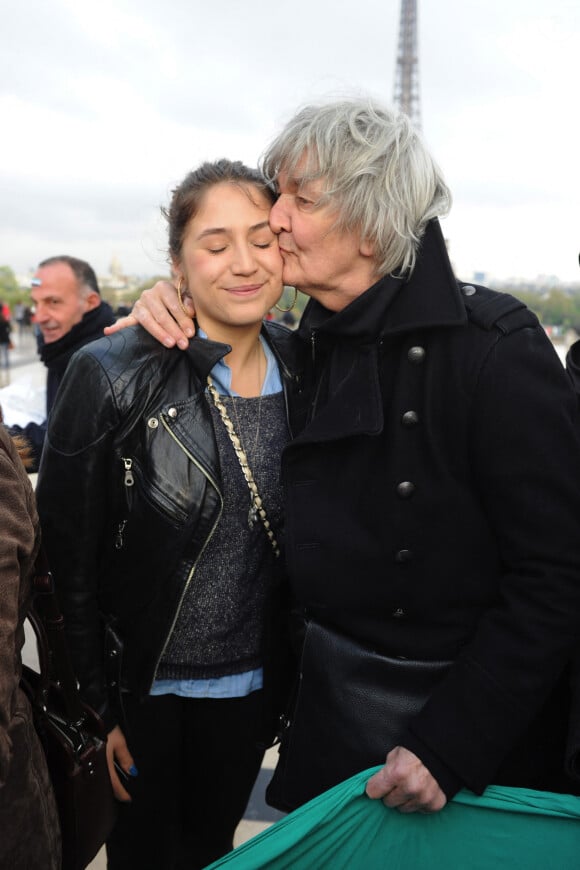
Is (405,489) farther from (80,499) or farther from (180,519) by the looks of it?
(80,499)

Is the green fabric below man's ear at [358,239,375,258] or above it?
below

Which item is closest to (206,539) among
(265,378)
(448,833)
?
(265,378)

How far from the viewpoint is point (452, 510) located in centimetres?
158

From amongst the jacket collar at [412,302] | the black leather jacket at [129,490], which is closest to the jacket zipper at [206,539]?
the black leather jacket at [129,490]

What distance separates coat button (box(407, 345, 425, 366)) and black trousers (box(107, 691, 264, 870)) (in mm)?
1050

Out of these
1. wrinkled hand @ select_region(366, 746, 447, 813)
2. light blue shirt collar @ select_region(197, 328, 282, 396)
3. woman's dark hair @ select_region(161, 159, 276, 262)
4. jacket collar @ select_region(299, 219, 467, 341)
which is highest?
woman's dark hair @ select_region(161, 159, 276, 262)

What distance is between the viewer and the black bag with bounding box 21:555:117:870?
1552 millimetres

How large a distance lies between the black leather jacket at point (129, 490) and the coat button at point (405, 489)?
465 millimetres

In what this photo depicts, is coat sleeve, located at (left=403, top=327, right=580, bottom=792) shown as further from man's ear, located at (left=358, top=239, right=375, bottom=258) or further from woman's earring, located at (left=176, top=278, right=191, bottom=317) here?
woman's earring, located at (left=176, top=278, right=191, bottom=317)

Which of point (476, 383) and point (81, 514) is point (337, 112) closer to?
point (476, 383)

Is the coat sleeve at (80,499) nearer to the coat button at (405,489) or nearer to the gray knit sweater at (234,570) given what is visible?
the gray knit sweater at (234,570)

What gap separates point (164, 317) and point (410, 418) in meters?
0.71

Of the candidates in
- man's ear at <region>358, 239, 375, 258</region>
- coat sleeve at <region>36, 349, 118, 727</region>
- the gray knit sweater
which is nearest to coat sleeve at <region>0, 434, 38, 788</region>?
coat sleeve at <region>36, 349, 118, 727</region>

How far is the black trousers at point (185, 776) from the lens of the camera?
77.3 inches
